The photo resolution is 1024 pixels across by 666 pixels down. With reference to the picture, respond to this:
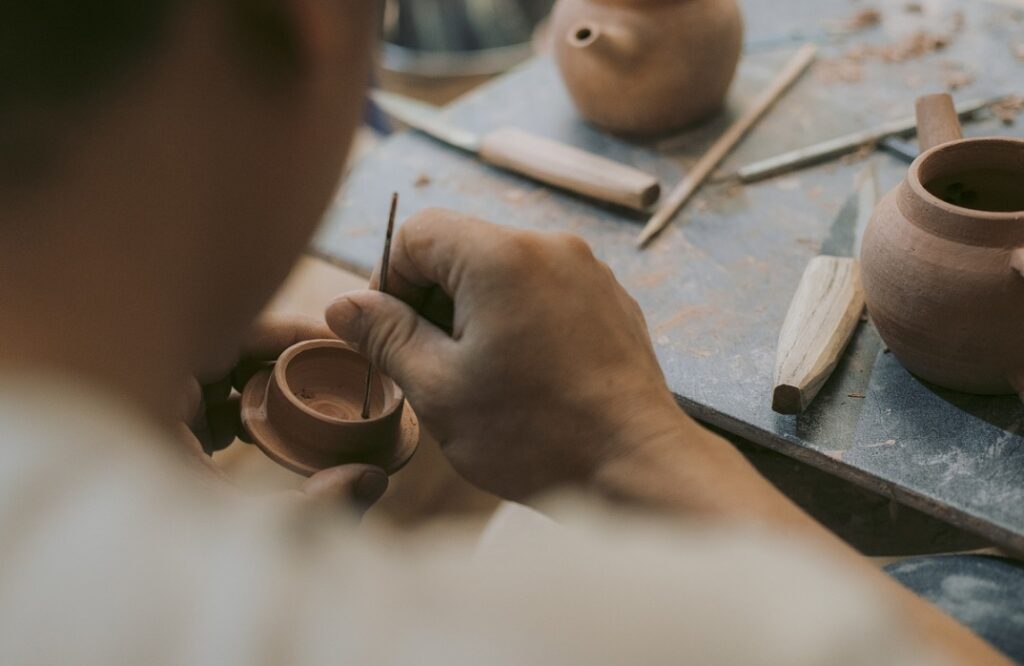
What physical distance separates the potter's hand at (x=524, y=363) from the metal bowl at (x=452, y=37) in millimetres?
2277

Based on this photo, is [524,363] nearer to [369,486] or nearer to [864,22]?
[369,486]

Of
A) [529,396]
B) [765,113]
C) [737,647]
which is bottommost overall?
[765,113]

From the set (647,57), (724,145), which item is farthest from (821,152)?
(647,57)

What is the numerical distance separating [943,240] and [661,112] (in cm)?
73

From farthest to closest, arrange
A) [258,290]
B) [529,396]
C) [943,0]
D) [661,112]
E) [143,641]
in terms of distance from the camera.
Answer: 1. [943,0]
2. [661,112]
3. [529,396]
4. [258,290]
5. [143,641]

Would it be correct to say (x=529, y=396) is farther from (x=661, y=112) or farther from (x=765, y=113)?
(x=765, y=113)

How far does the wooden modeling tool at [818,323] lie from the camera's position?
1.20 metres

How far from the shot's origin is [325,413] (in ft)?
3.99

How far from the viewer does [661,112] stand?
178cm

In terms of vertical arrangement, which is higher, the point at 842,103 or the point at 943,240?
the point at 943,240

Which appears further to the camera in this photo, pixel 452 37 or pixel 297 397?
pixel 452 37

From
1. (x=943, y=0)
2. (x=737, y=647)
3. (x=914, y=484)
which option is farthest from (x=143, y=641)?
(x=943, y=0)

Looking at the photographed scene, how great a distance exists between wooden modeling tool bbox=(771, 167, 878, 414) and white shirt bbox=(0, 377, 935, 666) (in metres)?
0.61

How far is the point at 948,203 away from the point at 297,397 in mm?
779
